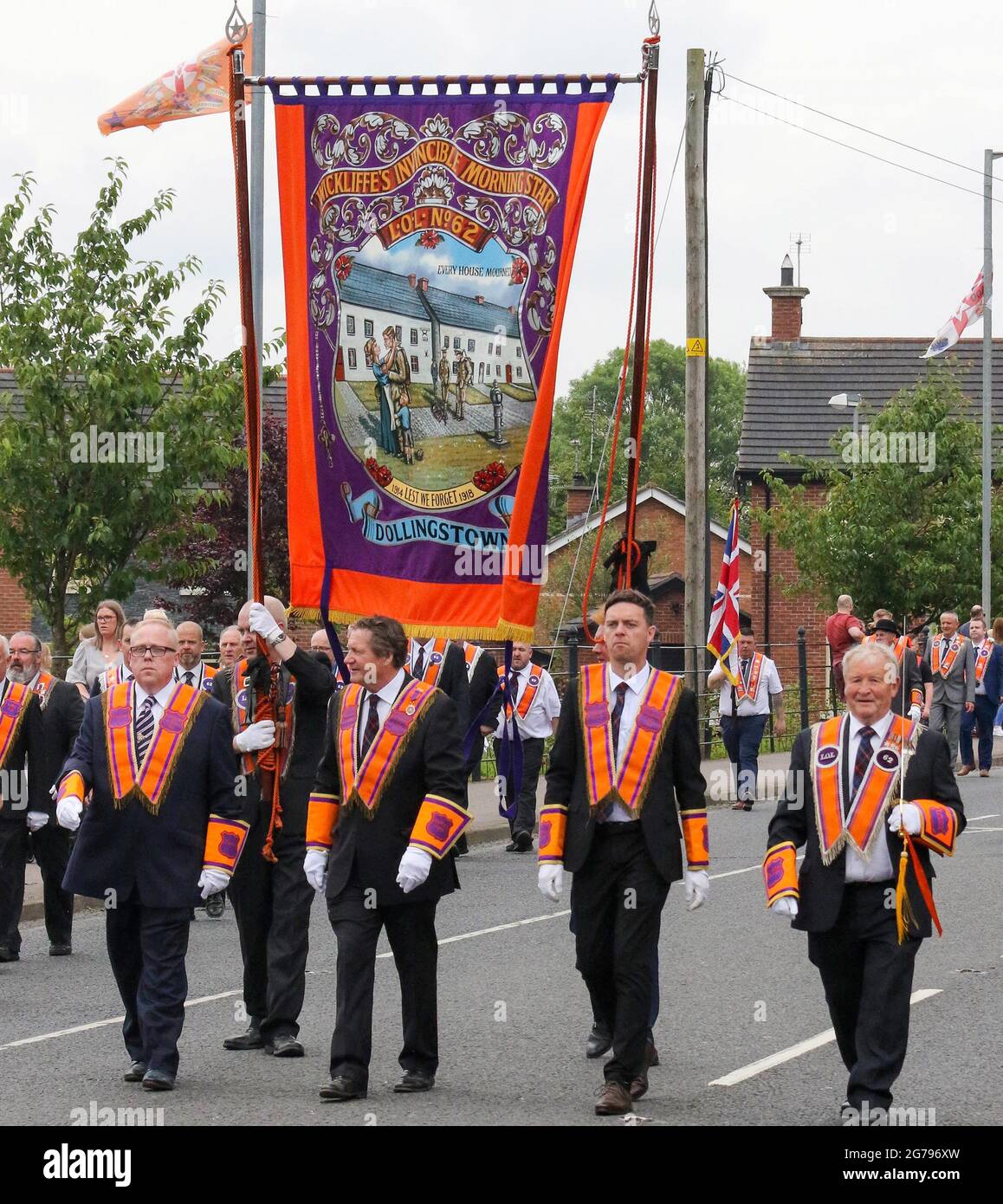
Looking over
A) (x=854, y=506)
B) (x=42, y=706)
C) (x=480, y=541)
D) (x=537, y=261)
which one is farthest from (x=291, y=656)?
(x=854, y=506)

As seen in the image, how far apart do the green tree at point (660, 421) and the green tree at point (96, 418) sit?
61.1 meters

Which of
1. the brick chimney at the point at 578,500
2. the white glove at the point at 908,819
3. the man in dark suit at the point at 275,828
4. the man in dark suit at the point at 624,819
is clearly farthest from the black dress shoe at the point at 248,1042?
the brick chimney at the point at 578,500

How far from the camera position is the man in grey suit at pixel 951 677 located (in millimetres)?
23438

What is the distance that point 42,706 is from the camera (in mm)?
12102

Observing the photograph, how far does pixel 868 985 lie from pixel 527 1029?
264cm

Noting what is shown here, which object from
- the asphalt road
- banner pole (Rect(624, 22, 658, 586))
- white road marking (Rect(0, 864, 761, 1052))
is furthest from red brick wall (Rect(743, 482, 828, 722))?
banner pole (Rect(624, 22, 658, 586))

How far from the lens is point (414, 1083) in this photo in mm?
Result: 7609

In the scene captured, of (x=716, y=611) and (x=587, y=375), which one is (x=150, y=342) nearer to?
(x=716, y=611)

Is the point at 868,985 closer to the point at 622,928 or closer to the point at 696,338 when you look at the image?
the point at 622,928

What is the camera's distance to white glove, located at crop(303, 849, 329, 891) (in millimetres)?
7660

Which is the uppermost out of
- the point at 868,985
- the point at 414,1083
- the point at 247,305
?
the point at 247,305

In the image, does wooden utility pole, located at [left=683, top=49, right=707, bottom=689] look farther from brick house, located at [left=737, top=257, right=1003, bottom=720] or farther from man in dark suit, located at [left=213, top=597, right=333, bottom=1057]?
man in dark suit, located at [left=213, top=597, right=333, bottom=1057]

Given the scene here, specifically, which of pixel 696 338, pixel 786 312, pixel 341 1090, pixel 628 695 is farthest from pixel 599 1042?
pixel 786 312

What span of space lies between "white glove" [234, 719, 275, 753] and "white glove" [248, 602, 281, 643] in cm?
47
